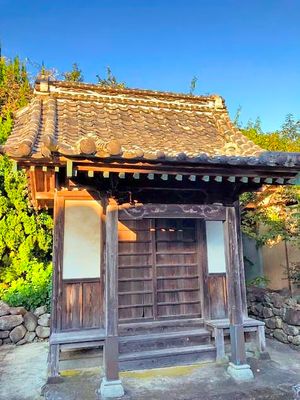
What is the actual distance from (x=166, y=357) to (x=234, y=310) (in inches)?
50.5

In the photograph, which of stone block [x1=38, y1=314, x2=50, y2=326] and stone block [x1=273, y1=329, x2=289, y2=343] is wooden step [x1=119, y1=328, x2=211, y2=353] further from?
stone block [x1=38, y1=314, x2=50, y2=326]

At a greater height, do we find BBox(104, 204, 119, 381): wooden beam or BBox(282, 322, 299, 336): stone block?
BBox(104, 204, 119, 381): wooden beam

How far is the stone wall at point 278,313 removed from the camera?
6.07 meters

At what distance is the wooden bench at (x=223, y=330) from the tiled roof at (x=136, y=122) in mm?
2718

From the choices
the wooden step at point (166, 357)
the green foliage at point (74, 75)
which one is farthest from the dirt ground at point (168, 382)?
the green foliage at point (74, 75)

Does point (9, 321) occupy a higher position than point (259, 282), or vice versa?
point (259, 282)

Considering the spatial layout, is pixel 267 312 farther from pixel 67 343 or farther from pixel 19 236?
pixel 19 236

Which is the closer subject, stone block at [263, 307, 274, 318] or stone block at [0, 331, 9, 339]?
stone block at [263, 307, 274, 318]

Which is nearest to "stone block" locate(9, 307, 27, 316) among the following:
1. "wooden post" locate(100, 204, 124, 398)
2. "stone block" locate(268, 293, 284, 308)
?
"wooden post" locate(100, 204, 124, 398)

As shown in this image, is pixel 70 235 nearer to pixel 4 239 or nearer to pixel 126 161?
pixel 126 161

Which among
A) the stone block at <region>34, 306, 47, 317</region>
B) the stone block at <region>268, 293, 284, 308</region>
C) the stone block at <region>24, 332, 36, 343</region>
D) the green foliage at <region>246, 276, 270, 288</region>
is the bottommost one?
the stone block at <region>24, 332, 36, 343</region>

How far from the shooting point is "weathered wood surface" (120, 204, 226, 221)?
447 centimetres

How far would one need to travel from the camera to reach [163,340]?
5.09 metres

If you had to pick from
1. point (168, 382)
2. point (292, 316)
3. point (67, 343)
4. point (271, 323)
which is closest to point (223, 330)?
point (168, 382)
